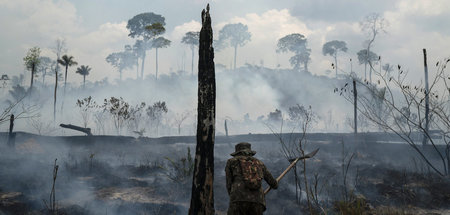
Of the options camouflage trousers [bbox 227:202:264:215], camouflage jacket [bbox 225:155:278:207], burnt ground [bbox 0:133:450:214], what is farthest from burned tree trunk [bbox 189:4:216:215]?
burnt ground [bbox 0:133:450:214]

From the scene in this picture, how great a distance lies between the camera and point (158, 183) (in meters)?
12.5

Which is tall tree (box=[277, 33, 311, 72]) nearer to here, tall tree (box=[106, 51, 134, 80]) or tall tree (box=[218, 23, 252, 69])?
tall tree (box=[218, 23, 252, 69])

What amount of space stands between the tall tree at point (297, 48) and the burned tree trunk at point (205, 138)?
2778 inches

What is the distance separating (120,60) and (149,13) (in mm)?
13840

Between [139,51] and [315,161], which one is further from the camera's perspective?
[139,51]

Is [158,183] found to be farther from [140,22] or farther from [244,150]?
[140,22]

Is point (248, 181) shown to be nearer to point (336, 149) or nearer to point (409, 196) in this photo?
point (409, 196)

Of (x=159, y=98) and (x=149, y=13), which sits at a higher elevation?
(x=149, y=13)

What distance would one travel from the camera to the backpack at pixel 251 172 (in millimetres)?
4188

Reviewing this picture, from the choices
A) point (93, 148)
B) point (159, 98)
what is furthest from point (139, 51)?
point (93, 148)

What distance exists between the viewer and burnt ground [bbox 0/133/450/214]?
9.53 metres

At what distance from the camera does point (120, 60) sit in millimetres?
66938

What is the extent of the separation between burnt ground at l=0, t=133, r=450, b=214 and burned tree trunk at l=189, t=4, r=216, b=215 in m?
1.78

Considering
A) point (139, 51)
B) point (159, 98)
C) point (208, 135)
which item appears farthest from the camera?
point (139, 51)
